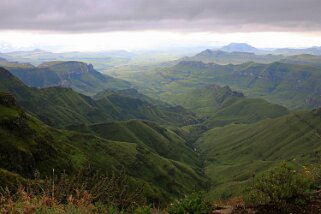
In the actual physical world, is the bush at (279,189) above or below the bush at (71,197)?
below

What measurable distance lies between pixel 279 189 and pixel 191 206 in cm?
474

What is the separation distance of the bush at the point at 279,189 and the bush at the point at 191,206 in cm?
305

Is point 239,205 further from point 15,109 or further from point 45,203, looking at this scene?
point 15,109

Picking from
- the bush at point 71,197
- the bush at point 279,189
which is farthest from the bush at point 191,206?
the bush at point 279,189

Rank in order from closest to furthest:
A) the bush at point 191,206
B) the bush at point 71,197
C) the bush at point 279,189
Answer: the bush at point 71,197
the bush at point 191,206
the bush at point 279,189

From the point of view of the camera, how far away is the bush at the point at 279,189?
59.3 ft

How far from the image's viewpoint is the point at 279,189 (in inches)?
709

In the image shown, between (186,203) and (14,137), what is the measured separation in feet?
462

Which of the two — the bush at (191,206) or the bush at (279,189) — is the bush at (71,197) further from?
the bush at (279,189)

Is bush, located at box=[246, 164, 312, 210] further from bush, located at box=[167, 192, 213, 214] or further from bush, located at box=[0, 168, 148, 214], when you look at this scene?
bush, located at box=[0, 168, 148, 214]

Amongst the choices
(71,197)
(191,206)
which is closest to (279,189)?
(191,206)

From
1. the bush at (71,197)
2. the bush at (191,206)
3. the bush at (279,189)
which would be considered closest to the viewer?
the bush at (71,197)

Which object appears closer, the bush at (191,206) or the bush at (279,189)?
the bush at (191,206)

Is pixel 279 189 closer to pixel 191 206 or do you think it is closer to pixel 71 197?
pixel 191 206
